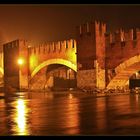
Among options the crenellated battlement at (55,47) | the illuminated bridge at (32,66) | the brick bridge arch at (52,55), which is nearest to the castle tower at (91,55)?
the brick bridge arch at (52,55)

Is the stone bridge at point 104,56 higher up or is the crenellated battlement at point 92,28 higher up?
the crenellated battlement at point 92,28

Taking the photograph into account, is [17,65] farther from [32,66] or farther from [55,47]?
[55,47]

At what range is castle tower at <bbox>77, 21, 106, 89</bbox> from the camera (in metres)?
24.7

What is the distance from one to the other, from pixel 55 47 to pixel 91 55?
6201 millimetres

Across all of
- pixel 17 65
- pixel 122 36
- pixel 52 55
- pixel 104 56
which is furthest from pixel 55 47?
pixel 122 36

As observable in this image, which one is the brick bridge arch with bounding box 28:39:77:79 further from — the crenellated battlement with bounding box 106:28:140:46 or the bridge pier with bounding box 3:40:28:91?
the crenellated battlement with bounding box 106:28:140:46

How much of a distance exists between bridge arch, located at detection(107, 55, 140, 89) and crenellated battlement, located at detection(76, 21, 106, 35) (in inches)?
111

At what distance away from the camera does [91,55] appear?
985 inches

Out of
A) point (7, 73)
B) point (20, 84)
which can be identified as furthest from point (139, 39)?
point (7, 73)

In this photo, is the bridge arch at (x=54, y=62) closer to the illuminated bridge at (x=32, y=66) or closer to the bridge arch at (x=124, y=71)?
the illuminated bridge at (x=32, y=66)

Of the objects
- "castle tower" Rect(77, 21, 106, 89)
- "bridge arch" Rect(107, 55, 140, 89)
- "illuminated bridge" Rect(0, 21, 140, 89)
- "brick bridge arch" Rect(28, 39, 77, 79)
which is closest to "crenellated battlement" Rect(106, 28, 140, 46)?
"illuminated bridge" Rect(0, 21, 140, 89)

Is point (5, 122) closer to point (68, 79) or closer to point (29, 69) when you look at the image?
point (29, 69)

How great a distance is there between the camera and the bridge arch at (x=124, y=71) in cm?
2365

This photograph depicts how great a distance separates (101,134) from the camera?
680 cm
